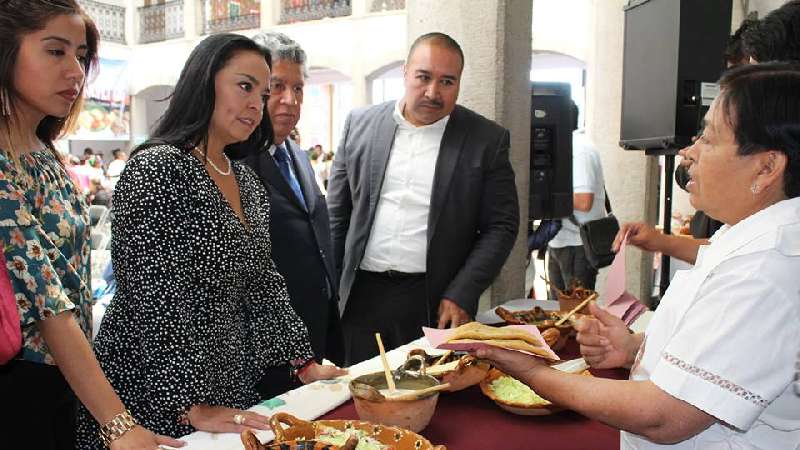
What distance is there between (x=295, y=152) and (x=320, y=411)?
114cm

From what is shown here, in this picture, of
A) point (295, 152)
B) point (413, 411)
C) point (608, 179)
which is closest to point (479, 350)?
point (413, 411)

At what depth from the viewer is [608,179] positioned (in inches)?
226

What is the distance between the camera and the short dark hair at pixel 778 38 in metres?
1.89

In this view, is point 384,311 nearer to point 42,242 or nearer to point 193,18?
point 42,242

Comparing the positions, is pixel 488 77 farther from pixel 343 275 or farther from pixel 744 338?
pixel 744 338

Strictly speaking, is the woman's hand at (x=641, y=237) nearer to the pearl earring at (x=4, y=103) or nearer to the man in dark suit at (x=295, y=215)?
the man in dark suit at (x=295, y=215)

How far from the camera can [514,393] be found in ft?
4.78

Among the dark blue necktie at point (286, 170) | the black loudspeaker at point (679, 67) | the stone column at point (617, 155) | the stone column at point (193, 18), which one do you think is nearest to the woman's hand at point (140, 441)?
the dark blue necktie at point (286, 170)

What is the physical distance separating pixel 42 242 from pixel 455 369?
2.87ft

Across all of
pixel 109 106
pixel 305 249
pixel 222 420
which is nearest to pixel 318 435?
pixel 222 420

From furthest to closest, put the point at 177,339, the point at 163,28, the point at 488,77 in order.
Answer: the point at 163,28, the point at 488,77, the point at 177,339

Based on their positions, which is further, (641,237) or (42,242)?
(641,237)

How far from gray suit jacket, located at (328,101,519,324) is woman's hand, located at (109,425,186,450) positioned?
1.29 metres

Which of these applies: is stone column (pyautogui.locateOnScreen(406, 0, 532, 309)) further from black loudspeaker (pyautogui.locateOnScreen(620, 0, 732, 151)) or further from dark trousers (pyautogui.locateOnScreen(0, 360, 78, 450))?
dark trousers (pyautogui.locateOnScreen(0, 360, 78, 450))
